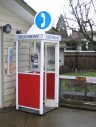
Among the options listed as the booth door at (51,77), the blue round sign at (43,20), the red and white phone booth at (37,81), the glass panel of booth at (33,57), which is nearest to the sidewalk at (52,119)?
the red and white phone booth at (37,81)

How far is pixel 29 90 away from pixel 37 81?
0.40 m

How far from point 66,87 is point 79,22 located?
647 centimetres

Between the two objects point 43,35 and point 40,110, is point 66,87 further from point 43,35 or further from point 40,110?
point 43,35

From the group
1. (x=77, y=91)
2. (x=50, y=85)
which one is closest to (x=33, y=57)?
(x=50, y=85)

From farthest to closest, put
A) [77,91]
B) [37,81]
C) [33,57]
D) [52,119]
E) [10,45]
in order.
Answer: [33,57]
[77,91]
[10,45]
[37,81]
[52,119]

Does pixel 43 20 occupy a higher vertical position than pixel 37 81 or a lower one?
higher

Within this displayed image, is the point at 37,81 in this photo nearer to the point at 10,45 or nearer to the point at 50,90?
the point at 50,90

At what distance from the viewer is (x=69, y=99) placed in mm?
8523

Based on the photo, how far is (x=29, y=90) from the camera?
764 cm

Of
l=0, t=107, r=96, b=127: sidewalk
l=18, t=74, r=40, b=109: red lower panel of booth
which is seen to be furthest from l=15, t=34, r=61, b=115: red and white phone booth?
l=0, t=107, r=96, b=127: sidewalk

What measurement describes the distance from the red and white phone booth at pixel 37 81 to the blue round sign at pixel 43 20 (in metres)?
0.32

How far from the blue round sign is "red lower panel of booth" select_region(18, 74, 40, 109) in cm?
144

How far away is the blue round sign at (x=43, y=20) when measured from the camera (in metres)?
7.54

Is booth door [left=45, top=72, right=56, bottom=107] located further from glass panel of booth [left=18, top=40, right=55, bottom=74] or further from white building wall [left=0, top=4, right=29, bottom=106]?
white building wall [left=0, top=4, right=29, bottom=106]
